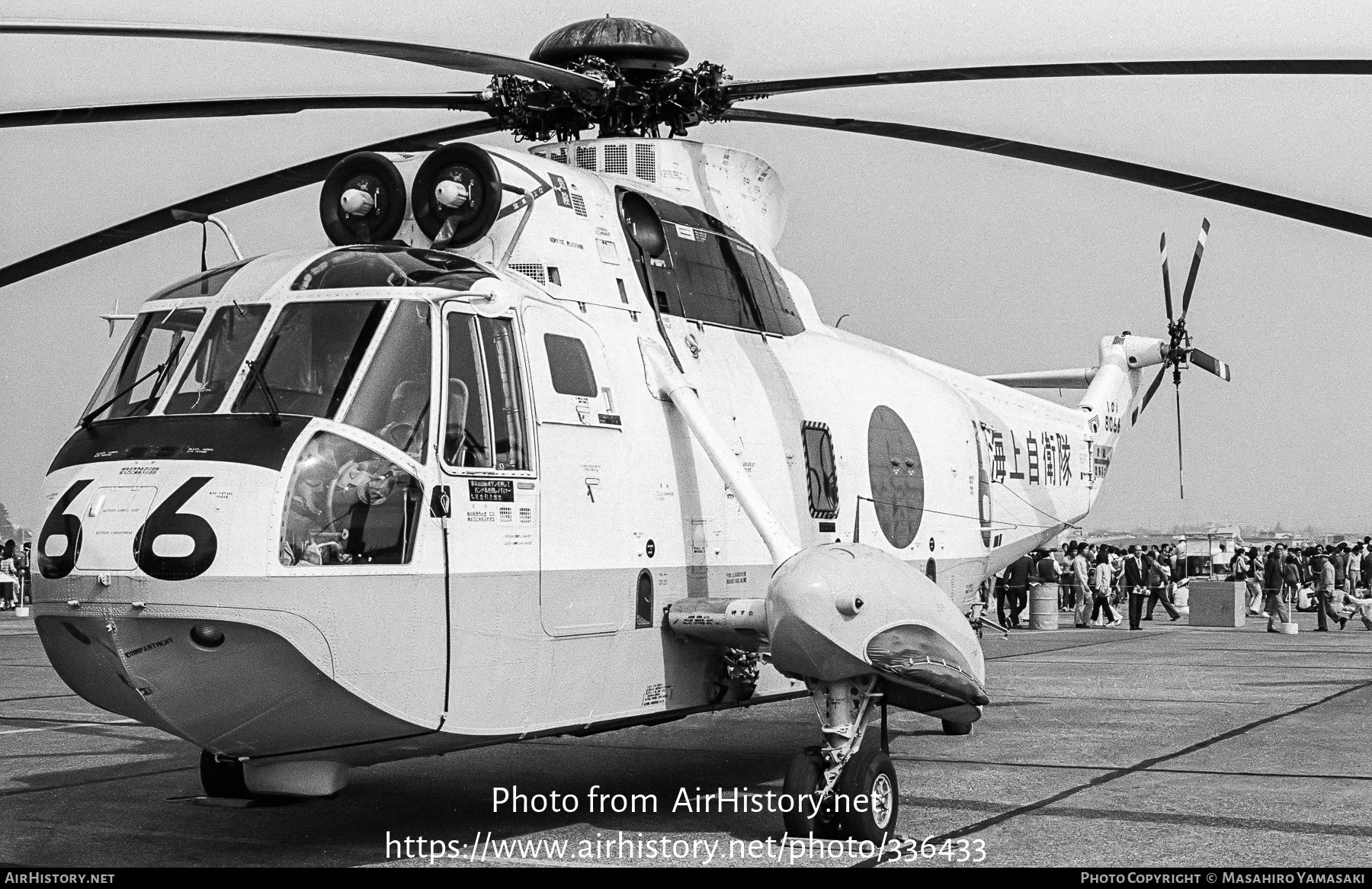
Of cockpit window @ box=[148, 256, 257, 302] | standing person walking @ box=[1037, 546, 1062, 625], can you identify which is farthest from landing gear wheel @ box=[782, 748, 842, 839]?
standing person walking @ box=[1037, 546, 1062, 625]

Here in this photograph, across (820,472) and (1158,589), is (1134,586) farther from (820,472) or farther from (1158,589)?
(820,472)

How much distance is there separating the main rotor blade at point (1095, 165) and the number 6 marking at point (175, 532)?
542 centimetres

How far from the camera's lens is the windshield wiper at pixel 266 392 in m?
7.03

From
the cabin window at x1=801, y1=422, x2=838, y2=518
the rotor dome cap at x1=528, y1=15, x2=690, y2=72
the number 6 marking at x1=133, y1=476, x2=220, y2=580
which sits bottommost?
the number 6 marking at x1=133, y1=476, x2=220, y2=580

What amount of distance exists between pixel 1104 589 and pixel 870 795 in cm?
2229

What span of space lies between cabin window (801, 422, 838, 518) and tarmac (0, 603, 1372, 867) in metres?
2.00

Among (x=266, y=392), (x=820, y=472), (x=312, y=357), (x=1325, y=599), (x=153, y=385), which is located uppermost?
(x=312, y=357)

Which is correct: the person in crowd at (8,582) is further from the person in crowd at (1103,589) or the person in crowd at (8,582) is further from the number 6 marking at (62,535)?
the number 6 marking at (62,535)

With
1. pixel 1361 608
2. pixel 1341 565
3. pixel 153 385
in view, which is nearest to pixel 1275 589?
pixel 1361 608

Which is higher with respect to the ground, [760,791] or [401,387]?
[401,387]

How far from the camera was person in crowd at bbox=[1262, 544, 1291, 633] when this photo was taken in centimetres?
2697

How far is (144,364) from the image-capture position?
7961mm

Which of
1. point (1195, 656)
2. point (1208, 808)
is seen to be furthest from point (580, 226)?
point (1195, 656)

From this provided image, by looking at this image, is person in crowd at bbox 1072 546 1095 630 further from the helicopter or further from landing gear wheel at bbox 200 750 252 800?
landing gear wheel at bbox 200 750 252 800
